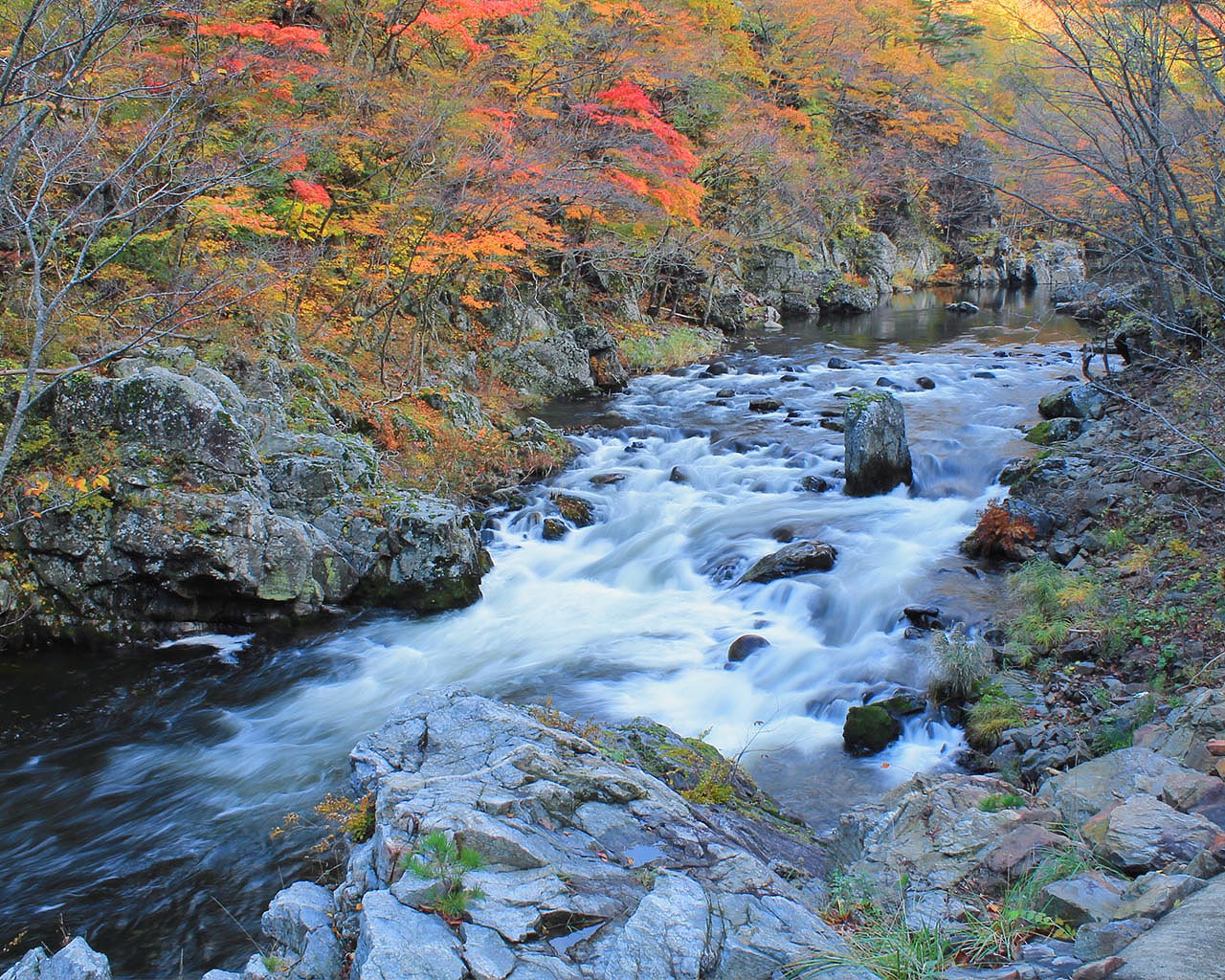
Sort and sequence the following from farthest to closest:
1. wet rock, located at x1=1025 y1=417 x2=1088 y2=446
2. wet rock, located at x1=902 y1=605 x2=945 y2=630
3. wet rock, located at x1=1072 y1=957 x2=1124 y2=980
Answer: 1. wet rock, located at x1=1025 y1=417 x2=1088 y2=446
2. wet rock, located at x1=902 y1=605 x2=945 y2=630
3. wet rock, located at x1=1072 y1=957 x2=1124 y2=980

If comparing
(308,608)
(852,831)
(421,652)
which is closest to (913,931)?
(852,831)

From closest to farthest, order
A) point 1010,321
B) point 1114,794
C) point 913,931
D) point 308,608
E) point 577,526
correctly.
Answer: point 913,931 < point 1114,794 < point 308,608 < point 577,526 < point 1010,321

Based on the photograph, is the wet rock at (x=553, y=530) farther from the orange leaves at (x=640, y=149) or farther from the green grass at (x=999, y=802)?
the orange leaves at (x=640, y=149)

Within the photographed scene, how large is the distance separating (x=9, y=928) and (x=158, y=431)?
208 inches

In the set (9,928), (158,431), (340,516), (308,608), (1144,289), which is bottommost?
(9,928)

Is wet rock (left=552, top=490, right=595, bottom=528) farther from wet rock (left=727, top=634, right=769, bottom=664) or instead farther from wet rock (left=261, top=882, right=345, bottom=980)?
wet rock (left=261, top=882, right=345, bottom=980)

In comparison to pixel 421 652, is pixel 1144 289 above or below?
above

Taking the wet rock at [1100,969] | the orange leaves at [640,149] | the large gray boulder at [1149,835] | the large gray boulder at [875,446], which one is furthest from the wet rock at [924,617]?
the orange leaves at [640,149]

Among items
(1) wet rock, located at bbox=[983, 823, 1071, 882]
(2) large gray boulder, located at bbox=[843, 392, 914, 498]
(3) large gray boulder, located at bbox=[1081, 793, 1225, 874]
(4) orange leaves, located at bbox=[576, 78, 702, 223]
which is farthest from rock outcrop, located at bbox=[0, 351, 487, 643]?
(4) orange leaves, located at bbox=[576, 78, 702, 223]

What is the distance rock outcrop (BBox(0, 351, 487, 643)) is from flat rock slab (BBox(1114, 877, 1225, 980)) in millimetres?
7877

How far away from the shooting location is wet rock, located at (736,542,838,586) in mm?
9734

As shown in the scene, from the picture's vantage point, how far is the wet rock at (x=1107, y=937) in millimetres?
2771

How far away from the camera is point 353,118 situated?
14273mm

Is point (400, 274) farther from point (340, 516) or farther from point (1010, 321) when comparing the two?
point (1010, 321)
